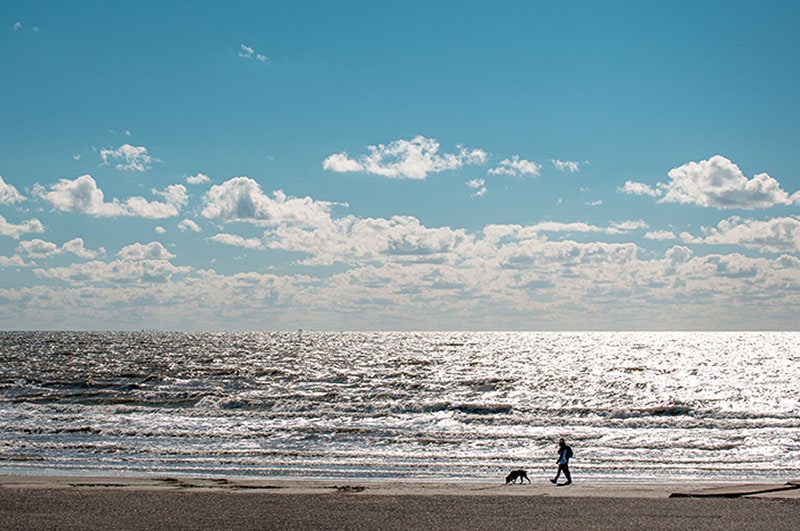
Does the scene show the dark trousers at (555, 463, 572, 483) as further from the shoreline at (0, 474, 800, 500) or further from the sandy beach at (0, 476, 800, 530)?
the sandy beach at (0, 476, 800, 530)

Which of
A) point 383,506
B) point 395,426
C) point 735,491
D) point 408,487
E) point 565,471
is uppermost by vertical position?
point 735,491

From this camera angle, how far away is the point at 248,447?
3428 cm

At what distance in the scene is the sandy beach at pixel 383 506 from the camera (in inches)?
715

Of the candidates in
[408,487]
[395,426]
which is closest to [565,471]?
[408,487]

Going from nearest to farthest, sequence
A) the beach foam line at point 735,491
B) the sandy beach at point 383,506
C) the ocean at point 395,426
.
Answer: the sandy beach at point 383,506 < the beach foam line at point 735,491 < the ocean at point 395,426

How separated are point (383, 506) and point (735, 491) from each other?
1069 cm

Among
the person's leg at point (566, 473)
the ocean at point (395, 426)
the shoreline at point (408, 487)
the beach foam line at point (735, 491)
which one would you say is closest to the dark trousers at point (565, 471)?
the person's leg at point (566, 473)

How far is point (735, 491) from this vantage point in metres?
21.9

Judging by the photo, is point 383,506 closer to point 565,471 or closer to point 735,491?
point 565,471

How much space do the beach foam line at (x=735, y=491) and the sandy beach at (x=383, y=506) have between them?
55mm

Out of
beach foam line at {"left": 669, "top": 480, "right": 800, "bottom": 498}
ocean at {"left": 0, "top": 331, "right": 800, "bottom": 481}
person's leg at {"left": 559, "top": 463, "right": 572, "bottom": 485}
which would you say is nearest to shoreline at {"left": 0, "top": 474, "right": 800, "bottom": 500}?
beach foam line at {"left": 669, "top": 480, "right": 800, "bottom": 498}

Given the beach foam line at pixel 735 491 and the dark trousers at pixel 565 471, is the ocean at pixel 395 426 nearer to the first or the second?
the dark trousers at pixel 565 471

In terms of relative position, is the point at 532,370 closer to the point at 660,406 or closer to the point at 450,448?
the point at 660,406

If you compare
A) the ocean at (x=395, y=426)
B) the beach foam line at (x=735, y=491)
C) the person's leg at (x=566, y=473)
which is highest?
the beach foam line at (x=735, y=491)
